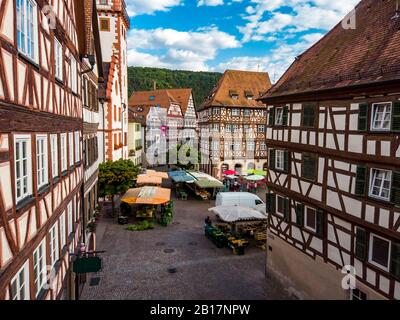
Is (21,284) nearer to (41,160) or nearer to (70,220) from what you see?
(41,160)

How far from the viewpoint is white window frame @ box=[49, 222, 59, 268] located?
8.72m

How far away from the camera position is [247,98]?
43906 mm

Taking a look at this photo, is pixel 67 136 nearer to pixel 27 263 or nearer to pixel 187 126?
pixel 27 263

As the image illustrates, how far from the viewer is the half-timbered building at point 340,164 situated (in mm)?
9930

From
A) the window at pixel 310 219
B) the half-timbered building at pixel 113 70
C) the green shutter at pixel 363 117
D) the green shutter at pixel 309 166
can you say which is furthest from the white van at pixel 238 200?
the green shutter at pixel 363 117

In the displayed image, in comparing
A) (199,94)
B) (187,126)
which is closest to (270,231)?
(187,126)

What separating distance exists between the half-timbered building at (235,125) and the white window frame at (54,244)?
112 ft

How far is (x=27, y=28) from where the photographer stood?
6859 millimetres

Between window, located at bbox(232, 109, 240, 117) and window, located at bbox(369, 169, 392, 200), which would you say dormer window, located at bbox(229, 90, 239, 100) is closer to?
window, located at bbox(232, 109, 240, 117)

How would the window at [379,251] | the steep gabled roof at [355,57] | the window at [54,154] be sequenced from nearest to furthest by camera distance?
the window at [54,154], the window at [379,251], the steep gabled roof at [355,57]

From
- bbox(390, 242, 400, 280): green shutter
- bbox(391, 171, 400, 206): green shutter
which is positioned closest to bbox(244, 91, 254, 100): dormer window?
bbox(391, 171, 400, 206): green shutter

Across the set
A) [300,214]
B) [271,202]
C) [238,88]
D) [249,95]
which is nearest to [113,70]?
[238,88]

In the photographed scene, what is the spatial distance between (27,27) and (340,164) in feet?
32.2

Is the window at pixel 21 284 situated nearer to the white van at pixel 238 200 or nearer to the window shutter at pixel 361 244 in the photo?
the window shutter at pixel 361 244
